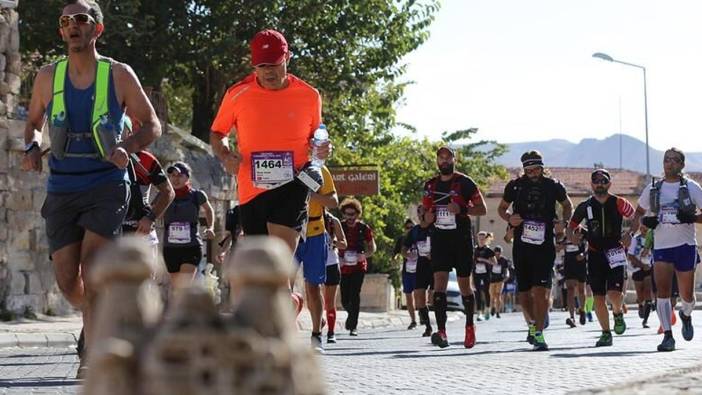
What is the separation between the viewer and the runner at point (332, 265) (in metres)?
18.1

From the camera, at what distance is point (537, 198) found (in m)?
15.4

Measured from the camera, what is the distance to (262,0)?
98.3 feet

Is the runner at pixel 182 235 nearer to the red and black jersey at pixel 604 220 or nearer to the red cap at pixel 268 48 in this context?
the red and black jersey at pixel 604 220

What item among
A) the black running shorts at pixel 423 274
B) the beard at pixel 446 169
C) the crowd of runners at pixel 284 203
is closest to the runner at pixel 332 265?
the crowd of runners at pixel 284 203

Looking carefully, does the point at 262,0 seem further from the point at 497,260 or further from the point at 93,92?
the point at 93,92

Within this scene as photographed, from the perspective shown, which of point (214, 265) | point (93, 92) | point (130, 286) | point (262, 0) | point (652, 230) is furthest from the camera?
point (262, 0)

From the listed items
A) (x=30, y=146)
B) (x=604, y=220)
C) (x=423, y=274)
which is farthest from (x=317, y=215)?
(x=423, y=274)

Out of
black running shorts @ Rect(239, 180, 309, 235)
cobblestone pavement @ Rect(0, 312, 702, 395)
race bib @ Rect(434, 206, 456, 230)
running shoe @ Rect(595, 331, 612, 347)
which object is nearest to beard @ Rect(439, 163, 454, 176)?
race bib @ Rect(434, 206, 456, 230)

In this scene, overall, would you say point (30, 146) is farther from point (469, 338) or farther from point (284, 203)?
point (469, 338)

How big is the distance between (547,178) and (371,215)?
29.8m

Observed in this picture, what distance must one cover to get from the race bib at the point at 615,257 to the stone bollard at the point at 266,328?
13857 millimetres

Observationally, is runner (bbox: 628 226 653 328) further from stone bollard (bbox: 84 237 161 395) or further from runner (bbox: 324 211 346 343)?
stone bollard (bbox: 84 237 161 395)

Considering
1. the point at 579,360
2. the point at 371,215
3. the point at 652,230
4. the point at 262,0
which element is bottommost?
the point at 579,360

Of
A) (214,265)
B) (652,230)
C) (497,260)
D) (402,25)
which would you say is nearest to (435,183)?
(652,230)
